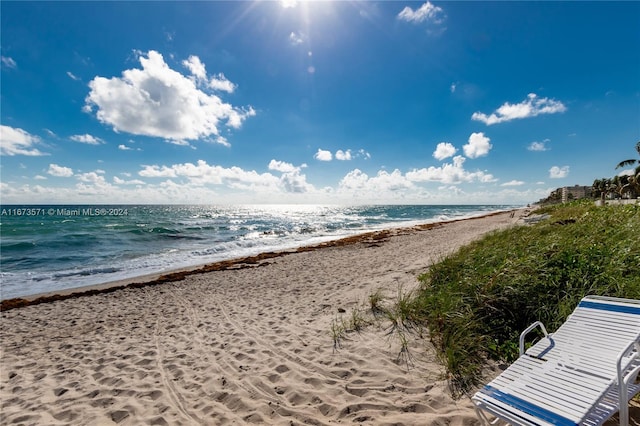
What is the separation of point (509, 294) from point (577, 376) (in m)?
2.04

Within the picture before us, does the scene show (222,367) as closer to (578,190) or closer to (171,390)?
(171,390)

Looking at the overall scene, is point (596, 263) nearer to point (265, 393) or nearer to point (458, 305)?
point (458, 305)

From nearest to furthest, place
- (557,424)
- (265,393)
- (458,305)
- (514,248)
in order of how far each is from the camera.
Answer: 1. (557,424)
2. (265,393)
3. (458,305)
4. (514,248)

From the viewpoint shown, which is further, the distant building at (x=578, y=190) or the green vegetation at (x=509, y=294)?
the distant building at (x=578, y=190)

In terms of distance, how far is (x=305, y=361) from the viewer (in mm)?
4406

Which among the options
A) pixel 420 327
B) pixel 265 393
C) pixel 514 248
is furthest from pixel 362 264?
pixel 265 393

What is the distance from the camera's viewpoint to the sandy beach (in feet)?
11.2

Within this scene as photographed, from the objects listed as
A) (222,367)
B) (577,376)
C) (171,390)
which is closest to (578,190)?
(577,376)

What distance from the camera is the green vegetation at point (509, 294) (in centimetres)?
404

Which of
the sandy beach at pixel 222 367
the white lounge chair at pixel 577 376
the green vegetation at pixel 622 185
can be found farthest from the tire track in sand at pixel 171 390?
the green vegetation at pixel 622 185

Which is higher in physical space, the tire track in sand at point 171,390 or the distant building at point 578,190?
the distant building at point 578,190

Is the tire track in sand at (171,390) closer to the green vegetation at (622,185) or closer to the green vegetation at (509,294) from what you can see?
the green vegetation at (509,294)

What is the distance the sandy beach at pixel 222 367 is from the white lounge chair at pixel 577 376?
0.55 meters

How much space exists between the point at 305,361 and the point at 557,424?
3.06m
